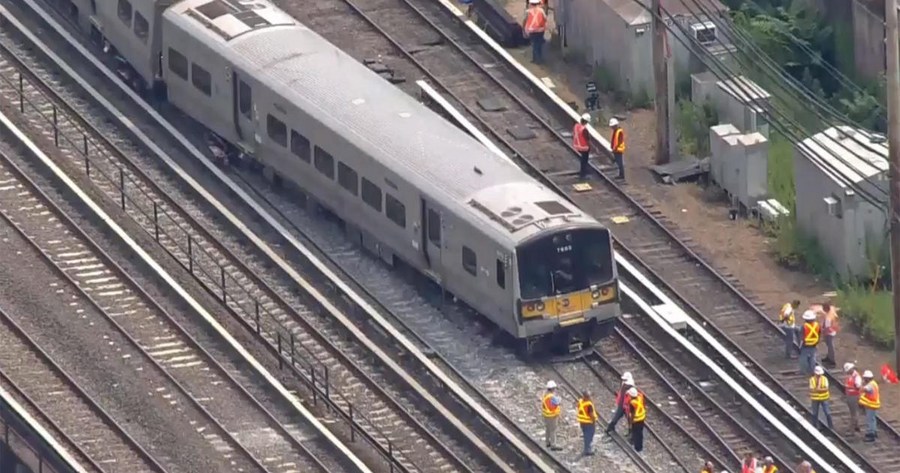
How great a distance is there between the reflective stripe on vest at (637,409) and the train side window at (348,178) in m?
7.82

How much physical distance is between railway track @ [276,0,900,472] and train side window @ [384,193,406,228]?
4685 millimetres

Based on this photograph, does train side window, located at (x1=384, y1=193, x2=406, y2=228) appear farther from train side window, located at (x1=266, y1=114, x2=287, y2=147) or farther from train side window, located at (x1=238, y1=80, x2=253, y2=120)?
train side window, located at (x1=238, y1=80, x2=253, y2=120)

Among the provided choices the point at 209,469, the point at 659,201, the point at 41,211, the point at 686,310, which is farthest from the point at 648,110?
the point at 209,469

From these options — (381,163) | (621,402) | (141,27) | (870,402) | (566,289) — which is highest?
(381,163)

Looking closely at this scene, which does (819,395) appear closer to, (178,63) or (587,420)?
(587,420)

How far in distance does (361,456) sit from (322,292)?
5.55m

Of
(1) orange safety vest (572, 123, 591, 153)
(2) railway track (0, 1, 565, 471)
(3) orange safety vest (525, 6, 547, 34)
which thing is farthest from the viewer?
(3) orange safety vest (525, 6, 547, 34)

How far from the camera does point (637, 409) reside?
1748 inches

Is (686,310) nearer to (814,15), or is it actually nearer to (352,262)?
(352,262)

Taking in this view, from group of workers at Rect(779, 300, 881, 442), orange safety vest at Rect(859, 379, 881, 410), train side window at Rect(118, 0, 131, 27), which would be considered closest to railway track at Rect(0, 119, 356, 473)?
train side window at Rect(118, 0, 131, 27)

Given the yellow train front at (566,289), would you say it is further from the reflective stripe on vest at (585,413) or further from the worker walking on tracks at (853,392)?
the worker walking on tracks at (853,392)

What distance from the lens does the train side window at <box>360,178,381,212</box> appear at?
162 feet

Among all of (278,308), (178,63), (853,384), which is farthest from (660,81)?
(853,384)

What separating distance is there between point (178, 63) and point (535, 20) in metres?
8.40
